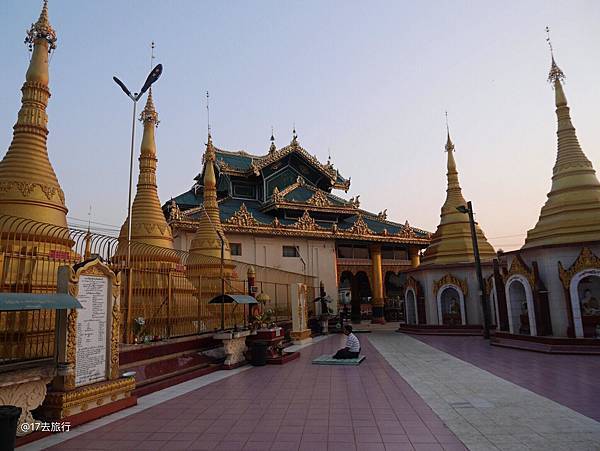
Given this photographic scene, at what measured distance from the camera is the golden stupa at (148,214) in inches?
524

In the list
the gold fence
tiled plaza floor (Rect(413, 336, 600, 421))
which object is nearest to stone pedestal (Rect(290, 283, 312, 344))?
the gold fence

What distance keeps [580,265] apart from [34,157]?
15721 millimetres

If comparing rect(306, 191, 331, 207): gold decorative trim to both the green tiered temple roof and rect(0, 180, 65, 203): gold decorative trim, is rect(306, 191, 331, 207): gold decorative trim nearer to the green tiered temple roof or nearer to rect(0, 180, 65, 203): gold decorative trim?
the green tiered temple roof

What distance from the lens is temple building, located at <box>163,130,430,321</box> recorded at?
1073 inches

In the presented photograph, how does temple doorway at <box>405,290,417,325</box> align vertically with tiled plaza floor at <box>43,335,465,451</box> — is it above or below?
above

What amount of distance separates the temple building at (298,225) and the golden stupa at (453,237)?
629 centimetres

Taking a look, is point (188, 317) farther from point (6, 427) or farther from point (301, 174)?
point (301, 174)

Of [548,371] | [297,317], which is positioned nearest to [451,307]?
[297,317]

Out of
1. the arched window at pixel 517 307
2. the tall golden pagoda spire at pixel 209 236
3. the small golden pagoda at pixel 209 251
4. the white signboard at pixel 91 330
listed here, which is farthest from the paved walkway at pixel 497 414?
the tall golden pagoda spire at pixel 209 236

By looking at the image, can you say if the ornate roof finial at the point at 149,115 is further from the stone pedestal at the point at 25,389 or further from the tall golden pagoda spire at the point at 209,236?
the stone pedestal at the point at 25,389

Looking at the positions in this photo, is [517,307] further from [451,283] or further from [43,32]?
[43,32]

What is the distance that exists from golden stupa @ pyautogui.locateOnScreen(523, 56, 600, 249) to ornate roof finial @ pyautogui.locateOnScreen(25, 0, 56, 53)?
16091 mm

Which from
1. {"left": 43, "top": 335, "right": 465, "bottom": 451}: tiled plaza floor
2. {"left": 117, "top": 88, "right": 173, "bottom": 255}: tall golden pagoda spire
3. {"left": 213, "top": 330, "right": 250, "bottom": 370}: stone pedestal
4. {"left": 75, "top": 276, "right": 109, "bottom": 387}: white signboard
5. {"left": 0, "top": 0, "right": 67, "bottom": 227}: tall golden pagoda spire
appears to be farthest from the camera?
{"left": 117, "top": 88, "right": 173, "bottom": 255}: tall golden pagoda spire

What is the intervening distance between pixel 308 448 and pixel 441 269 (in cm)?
1941
